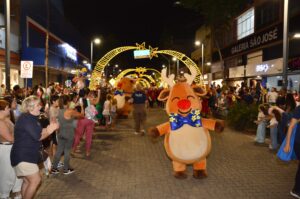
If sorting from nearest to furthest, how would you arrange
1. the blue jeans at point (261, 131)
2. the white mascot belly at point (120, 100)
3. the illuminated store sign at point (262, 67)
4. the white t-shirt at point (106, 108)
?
the blue jeans at point (261, 131) < the white t-shirt at point (106, 108) < the white mascot belly at point (120, 100) < the illuminated store sign at point (262, 67)

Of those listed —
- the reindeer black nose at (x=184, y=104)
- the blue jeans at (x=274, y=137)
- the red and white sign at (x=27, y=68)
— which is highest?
the red and white sign at (x=27, y=68)

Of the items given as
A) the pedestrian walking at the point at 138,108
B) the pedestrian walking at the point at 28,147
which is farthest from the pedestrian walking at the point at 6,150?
the pedestrian walking at the point at 138,108

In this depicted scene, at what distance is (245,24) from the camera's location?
3584cm

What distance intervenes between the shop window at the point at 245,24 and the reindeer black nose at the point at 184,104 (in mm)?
27964

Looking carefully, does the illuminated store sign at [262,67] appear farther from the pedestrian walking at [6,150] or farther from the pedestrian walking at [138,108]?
the pedestrian walking at [6,150]

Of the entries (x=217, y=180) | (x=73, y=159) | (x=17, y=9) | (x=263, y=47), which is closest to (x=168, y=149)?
(x=217, y=180)

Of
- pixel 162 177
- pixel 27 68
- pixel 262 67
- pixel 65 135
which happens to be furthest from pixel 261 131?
pixel 262 67

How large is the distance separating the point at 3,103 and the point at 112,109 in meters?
10.2

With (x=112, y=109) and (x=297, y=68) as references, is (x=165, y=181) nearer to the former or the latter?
(x=112, y=109)

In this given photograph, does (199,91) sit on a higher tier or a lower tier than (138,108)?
higher

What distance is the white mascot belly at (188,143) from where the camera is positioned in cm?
727

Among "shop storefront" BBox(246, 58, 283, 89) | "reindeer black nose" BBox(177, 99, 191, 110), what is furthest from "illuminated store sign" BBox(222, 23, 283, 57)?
"reindeer black nose" BBox(177, 99, 191, 110)

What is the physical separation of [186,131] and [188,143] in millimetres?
240

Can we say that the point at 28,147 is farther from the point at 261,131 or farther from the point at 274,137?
the point at 261,131
